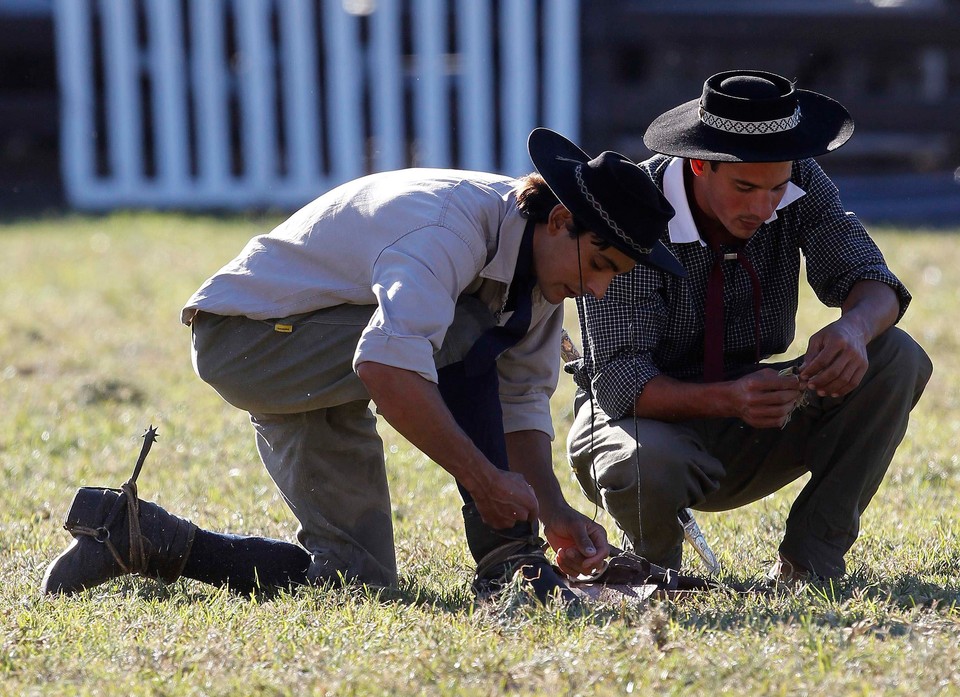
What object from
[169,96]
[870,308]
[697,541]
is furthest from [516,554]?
[169,96]

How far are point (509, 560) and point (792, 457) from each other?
1.01 m

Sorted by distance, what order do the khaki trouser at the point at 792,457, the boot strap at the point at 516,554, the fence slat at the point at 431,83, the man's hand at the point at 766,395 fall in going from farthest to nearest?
the fence slat at the point at 431,83 < the khaki trouser at the point at 792,457 < the man's hand at the point at 766,395 < the boot strap at the point at 516,554

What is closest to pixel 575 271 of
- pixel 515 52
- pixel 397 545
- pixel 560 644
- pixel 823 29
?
pixel 560 644

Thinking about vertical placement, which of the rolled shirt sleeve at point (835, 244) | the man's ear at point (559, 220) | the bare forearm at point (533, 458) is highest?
the man's ear at point (559, 220)

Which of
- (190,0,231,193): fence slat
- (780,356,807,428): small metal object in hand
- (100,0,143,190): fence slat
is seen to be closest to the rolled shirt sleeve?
(780,356,807,428): small metal object in hand

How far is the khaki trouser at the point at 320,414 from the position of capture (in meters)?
3.60

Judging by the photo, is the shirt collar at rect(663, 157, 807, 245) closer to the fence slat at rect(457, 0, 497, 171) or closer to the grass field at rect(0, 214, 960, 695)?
the grass field at rect(0, 214, 960, 695)

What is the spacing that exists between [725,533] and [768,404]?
0.84 m

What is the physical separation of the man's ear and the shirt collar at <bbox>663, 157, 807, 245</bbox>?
0.52 metres

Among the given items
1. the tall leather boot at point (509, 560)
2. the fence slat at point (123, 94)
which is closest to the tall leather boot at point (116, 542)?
the tall leather boot at point (509, 560)

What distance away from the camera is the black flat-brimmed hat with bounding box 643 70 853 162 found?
3637 millimetres

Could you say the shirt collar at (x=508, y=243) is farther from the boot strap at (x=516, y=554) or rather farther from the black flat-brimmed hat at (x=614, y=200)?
the boot strap at (x=516, y=554)

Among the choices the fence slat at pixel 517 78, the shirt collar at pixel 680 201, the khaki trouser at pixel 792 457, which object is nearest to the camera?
the khaki trouser at pixel 792 457

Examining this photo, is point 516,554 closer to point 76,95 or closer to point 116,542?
point 116,542
